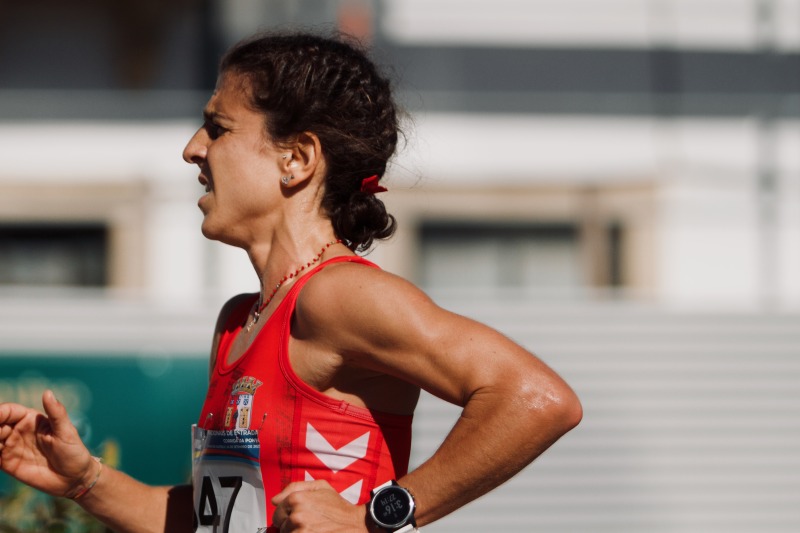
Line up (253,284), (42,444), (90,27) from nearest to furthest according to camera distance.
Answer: (42,444), (253,284), (90,27)

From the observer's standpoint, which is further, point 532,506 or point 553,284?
point 553,284

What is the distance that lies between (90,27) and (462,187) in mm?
3282

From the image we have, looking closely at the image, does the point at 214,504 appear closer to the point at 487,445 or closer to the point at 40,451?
the point at 40,451

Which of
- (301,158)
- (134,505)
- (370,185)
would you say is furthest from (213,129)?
(134,505)

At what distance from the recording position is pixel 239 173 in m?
2.07

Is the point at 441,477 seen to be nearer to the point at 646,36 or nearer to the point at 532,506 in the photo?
the point at 532,506

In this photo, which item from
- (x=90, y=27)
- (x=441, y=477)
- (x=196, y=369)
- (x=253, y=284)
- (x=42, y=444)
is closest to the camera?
(x=441, y=477)

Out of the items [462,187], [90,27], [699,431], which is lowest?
[699,431]

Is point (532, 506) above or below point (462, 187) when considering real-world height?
below

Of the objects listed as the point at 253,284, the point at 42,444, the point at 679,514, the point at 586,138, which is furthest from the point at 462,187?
the point at 42,444

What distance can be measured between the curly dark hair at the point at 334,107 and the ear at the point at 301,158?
0.04ft

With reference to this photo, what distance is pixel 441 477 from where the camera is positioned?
1.78 meters

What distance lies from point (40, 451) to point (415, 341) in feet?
2.82

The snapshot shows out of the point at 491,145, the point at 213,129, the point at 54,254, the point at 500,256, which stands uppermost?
the point at 491,145
